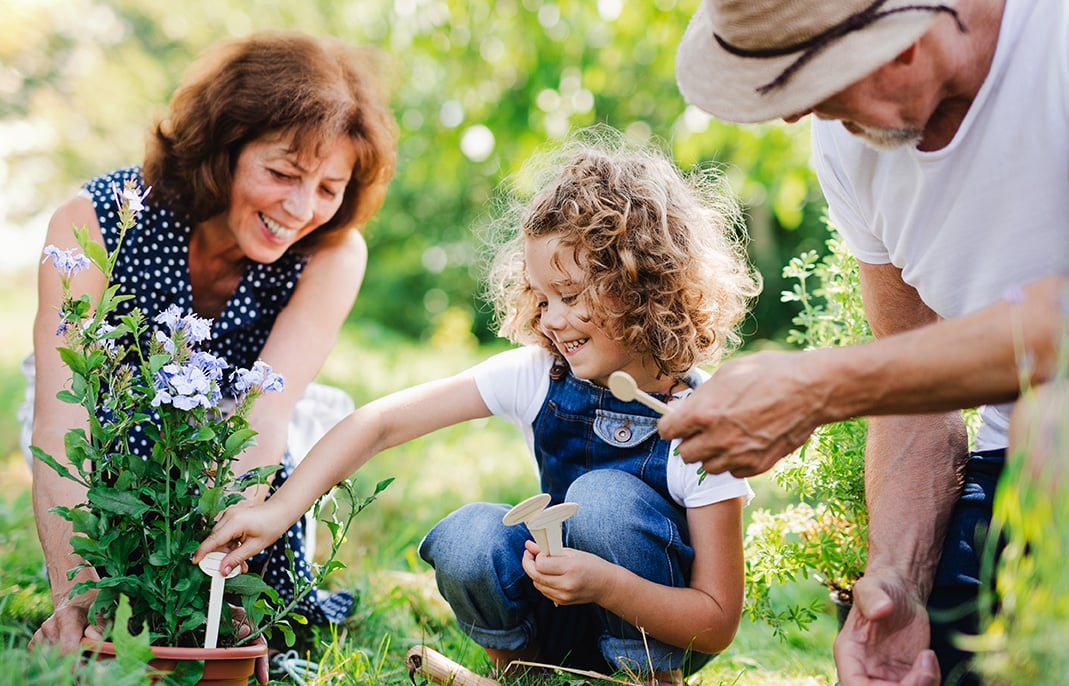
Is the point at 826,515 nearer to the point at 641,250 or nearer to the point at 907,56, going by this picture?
the point at 641,250

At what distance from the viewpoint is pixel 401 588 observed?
271 centimetres

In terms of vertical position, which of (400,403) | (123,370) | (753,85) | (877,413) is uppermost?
(753,85)

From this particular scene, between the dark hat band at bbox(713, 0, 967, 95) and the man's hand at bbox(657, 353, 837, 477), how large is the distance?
42 cm

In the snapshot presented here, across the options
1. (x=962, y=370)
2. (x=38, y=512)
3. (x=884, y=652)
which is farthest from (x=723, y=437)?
(x=38, y=512)

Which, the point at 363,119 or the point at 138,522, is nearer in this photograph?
the point at 138,522

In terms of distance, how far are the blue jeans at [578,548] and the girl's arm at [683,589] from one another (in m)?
0.04

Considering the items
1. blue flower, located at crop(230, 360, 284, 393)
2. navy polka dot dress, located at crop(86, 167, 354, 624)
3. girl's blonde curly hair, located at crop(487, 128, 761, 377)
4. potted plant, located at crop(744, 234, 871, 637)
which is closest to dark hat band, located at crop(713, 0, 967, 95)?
girl's blonde curly hair, located at crop(487, 128, 761, 377)

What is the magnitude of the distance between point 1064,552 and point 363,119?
199 centimetres

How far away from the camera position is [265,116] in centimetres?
246

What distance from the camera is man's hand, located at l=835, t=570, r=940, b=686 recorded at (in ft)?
5.34

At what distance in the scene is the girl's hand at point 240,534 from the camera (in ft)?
5.69

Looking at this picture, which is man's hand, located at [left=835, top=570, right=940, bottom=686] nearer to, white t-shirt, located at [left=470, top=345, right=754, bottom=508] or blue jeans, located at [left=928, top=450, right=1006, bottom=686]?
blue jeans, located at [left=928, top=450, right=1006, bottom=686]

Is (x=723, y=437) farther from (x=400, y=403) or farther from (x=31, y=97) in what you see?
(x=31, y=97)

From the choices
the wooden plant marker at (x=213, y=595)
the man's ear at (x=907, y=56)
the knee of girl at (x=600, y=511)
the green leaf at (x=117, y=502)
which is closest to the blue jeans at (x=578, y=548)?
the knee of girl at (x=600, y=511)
